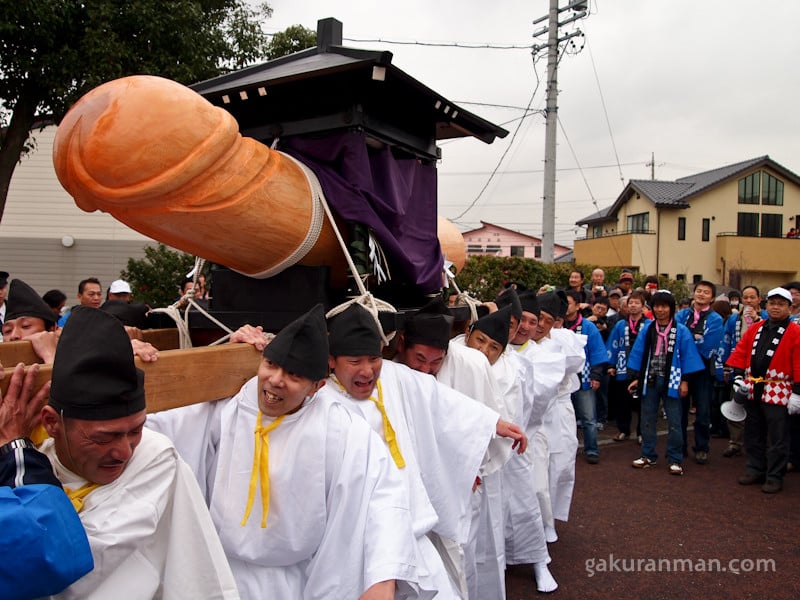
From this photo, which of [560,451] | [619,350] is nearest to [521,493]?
[560,451]

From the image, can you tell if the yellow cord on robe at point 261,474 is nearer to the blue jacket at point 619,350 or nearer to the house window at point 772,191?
the blue jacket at point 619,350

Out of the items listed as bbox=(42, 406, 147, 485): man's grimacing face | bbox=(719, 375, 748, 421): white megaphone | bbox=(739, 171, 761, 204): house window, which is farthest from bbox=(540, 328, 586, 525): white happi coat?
bbox=(739, 171, 761, 204): house window

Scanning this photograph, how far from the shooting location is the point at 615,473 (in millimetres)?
7383

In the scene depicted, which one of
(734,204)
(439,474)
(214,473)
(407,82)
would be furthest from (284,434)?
(734,204)

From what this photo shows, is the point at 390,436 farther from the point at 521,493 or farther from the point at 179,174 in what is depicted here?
the point at 521,493

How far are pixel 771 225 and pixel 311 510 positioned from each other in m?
37.3

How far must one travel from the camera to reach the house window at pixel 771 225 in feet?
111

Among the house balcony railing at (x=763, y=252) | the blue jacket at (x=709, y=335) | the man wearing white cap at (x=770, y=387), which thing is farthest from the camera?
the house balcony railing at (x=763, y=252)

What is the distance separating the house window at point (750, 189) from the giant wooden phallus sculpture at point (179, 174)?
1414 inches

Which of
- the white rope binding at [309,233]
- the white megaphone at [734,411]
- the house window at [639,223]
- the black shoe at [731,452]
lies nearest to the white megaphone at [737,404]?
the white megaphone at [734,411]

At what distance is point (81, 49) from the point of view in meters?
8.40

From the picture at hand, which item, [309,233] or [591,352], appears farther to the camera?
[591,352]

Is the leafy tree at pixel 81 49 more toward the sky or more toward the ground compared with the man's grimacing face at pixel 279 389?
more toward the sky

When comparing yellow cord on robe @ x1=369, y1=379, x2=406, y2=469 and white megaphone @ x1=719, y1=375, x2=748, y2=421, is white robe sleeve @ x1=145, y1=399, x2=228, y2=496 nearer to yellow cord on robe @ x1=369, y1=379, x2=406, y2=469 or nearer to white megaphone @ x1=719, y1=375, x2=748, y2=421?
yellow cord on robe @ x1=369, y1=379, x2=406, y2=469
